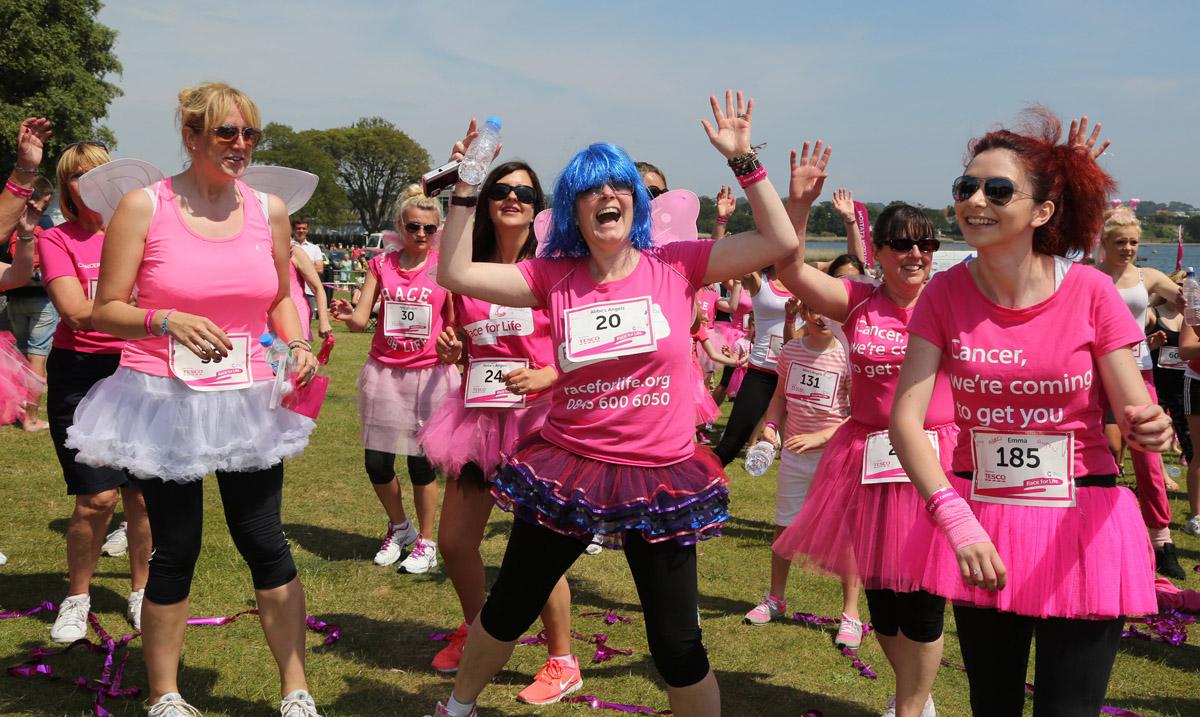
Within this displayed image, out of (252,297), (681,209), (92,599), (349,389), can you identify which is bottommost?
(349,389)

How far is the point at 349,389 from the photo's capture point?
1380cm

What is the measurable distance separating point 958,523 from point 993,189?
0.93 m

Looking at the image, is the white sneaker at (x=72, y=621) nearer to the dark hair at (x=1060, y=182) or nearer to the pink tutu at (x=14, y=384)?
the pink tutu at (x=14, y=384)

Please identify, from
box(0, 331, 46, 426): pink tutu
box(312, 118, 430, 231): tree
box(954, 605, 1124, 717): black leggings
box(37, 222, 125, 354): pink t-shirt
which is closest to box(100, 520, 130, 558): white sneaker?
box(0, 331, 46, 426): pink tutu

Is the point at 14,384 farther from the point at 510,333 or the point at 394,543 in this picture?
the point at 510,333

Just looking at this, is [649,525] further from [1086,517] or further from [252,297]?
[252,297]

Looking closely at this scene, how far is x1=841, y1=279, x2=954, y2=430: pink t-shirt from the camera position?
3.77m

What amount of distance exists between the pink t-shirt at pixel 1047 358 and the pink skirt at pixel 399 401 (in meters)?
3.64

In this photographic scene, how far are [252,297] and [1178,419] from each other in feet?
23.7

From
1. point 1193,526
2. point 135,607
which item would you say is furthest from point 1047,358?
point 1193,526

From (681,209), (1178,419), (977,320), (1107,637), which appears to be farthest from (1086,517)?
(1178,419)

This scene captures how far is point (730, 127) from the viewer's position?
3.11 metres

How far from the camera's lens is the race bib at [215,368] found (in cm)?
338

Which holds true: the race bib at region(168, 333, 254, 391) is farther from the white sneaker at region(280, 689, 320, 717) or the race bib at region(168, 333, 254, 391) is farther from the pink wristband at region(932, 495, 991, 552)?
the pink wristband at region(932, 495, 991, 552)
